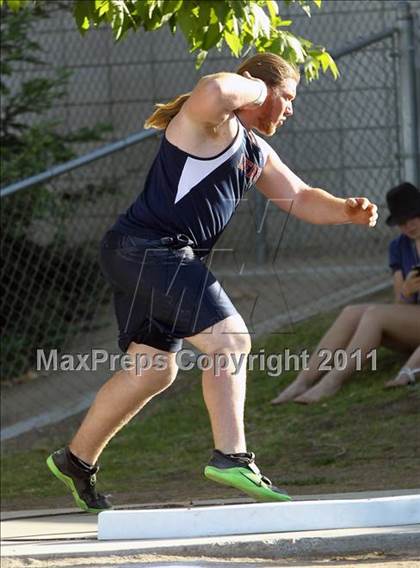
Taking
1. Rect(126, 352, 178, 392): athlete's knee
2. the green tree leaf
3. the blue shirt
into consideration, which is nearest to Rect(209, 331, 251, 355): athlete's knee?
Rect(126, 352, 178, 392): athlete's knee

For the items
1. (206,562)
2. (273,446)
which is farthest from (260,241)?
(206,562)

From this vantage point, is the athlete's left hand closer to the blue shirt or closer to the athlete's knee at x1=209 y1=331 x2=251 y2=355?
the athlete's knee at x1=209 y1=331 x2=251 y2=355

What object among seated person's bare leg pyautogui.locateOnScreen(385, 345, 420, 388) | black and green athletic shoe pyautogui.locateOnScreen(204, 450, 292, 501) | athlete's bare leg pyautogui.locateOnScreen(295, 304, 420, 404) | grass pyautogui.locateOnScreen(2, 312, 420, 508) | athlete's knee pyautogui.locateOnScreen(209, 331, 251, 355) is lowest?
grass pyautogui.locateOnScreen(2, 312, 420, 508)

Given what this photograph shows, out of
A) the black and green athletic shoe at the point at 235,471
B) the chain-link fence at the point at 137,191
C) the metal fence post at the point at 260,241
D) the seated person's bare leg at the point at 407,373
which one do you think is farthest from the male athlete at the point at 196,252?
the metal fence post at the point at 260,241

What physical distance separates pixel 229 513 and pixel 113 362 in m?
4.96

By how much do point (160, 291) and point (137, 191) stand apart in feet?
19.4

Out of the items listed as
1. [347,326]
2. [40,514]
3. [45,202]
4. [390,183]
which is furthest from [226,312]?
[390,183]

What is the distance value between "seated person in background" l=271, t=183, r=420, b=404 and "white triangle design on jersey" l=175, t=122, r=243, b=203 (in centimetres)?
339

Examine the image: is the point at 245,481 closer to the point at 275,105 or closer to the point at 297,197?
the point at 297,197

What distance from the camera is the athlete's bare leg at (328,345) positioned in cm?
837

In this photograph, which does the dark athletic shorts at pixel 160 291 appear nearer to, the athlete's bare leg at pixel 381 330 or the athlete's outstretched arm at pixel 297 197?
the athlete's outstretched arm at pixel 297 197

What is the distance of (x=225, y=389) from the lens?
4895 mm

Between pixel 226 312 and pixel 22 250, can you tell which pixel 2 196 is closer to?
pixel 22 250

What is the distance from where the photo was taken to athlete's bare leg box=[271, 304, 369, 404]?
837 centimetres
